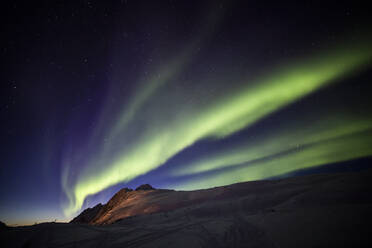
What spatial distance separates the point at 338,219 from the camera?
4707mm

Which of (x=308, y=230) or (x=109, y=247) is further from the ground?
(x=109, y=247)

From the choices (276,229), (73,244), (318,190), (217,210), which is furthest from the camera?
(217,210)

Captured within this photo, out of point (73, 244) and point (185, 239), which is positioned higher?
point (73, 244)

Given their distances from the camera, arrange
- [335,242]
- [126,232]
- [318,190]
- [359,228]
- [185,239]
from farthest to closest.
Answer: [318,190]
[126,232]
[185,239]
[359,228]
[335,242]

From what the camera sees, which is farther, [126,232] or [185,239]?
[126,232]

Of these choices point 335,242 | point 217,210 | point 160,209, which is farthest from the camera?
point 160,209

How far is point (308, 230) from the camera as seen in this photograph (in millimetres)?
4539

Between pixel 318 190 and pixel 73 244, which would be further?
pixel 318 190

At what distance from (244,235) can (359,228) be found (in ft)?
10.0

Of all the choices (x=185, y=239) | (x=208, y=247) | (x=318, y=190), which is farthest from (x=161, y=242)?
(x=318, y=190)

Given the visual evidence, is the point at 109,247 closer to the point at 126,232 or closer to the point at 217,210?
the point at 126,232

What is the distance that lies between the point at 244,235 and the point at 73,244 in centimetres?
652

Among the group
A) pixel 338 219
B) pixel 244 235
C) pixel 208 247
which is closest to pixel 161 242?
pixel 208 247

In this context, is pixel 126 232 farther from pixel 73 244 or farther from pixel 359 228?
pixel 359 228
